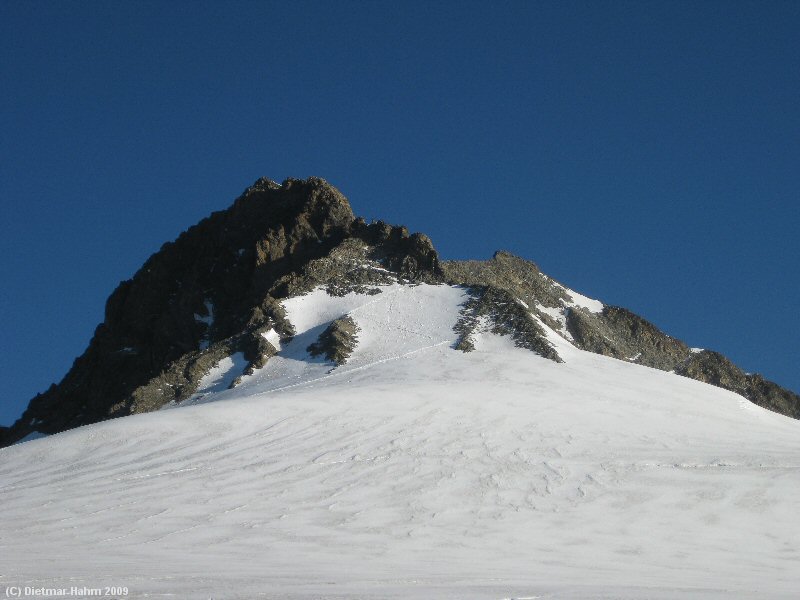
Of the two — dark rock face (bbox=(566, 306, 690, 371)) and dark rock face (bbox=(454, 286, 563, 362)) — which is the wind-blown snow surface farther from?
A: dark rock face (bbox=(566, 306, 690, 371))

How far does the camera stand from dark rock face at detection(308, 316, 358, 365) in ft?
135

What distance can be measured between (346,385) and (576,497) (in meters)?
15.8

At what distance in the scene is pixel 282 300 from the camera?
47812 millimetres

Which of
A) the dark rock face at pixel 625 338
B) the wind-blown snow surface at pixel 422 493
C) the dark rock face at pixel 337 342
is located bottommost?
the wind-blown snow surface at pixel 422 493

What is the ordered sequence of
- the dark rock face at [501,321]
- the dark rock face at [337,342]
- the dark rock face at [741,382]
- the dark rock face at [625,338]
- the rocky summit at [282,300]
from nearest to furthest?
1. the dark rock face at [337,342]
2. the dark rock face at [501,321]
3. the rocky summit at [282,300]
4. the dark rock face at [625,338]
5. the dark rock face at [741,382]

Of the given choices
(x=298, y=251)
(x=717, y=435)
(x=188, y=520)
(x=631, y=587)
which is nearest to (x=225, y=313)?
(x=298, y=251)

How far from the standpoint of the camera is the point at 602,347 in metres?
53.2

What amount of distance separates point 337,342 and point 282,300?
703 centimetres

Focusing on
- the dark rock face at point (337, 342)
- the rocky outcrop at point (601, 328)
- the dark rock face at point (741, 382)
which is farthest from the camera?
the dark rock face at point (741, 382)

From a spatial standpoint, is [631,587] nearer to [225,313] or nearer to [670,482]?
[670,482]

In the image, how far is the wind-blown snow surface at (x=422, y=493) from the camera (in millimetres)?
13508

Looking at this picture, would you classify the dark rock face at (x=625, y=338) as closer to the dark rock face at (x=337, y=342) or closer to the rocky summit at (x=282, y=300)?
the rocky summit at (x=282, y=300)

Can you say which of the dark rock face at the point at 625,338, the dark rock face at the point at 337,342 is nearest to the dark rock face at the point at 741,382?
the dark rock face at the point at 625,338

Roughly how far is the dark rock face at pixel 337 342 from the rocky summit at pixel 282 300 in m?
0.24
